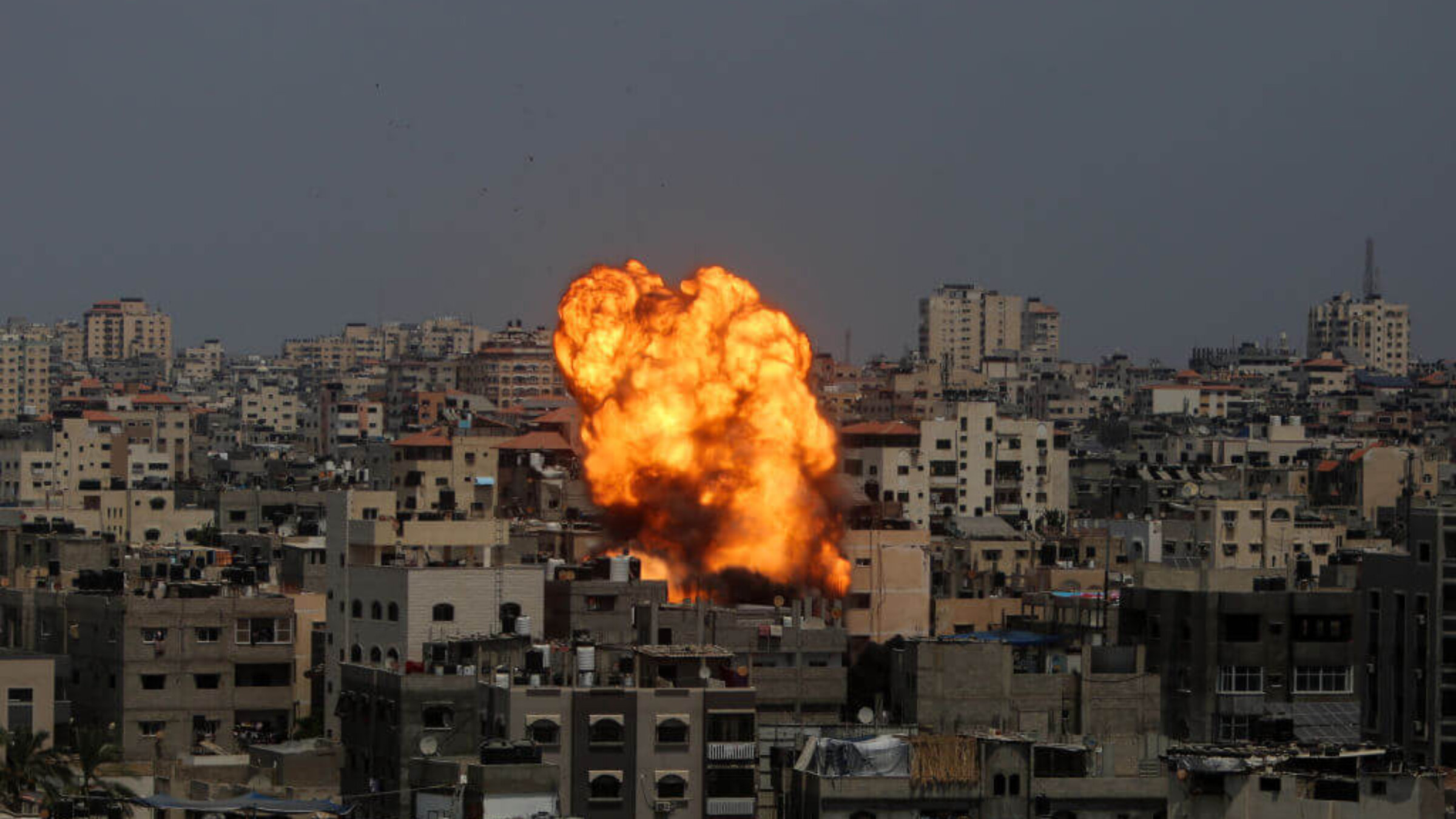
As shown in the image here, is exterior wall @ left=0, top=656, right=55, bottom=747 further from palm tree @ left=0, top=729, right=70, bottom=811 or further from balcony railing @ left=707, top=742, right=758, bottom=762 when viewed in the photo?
balcony railing @ left=707, top=742, right=758, bottom=762

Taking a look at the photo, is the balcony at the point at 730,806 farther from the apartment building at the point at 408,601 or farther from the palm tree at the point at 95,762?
the apartment building at the point at 408,601

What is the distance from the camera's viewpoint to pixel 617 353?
11288 centimetres

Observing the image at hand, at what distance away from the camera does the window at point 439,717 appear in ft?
223

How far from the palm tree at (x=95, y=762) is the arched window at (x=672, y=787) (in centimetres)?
1000

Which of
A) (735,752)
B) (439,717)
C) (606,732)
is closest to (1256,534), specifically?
(735,752)

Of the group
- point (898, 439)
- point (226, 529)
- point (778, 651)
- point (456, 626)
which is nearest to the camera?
point (456, 626)

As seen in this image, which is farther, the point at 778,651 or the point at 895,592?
the point at 895,592

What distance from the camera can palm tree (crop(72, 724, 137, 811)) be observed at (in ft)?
211

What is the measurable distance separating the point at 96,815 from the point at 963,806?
51.7ft

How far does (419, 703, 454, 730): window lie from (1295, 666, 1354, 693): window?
19.8 meters

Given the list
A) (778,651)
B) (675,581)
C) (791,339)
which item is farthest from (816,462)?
(778,651)

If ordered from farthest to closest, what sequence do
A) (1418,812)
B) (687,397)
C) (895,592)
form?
(687,397)
(895,592)
(1418,812)

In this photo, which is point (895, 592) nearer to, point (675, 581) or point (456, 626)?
point (675, 581)

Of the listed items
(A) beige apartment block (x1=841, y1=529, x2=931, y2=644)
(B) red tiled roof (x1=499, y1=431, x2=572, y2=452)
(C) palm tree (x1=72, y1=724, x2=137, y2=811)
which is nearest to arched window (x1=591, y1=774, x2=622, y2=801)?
(C) palm tree (x1=72, y1=724, x2=137, y2=811)
